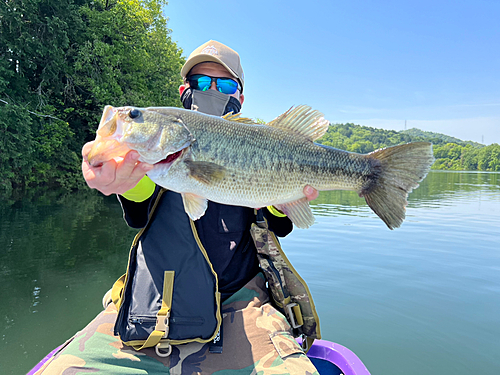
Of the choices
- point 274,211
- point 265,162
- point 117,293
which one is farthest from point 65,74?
point 265,162

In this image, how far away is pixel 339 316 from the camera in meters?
5.82

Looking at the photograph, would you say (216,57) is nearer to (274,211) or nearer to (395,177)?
(274,211)

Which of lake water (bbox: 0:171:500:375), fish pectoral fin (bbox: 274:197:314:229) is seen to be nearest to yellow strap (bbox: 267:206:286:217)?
fish pectoral fin (bbox: 274:197:314:229)

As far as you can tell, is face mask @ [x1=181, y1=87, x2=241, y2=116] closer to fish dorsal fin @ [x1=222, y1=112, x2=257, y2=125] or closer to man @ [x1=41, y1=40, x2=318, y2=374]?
man @ [x1=41, y1=40, x2=318, y2=374]

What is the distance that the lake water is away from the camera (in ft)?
15.4

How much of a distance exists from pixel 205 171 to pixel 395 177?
54.2 inches

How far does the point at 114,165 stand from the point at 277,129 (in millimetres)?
1186

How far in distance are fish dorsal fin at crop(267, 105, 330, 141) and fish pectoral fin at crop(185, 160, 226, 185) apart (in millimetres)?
634

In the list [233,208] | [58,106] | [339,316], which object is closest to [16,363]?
[233,208]

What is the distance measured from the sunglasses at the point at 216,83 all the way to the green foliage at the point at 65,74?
55.8ft

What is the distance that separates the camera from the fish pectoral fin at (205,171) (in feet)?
7.03

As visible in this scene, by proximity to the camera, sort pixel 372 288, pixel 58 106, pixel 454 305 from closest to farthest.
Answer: pixel 454 305
pixel 372 288
pixel 58 106

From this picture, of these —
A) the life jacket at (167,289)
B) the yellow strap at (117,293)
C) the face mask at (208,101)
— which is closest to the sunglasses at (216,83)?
the face mask at (208,101)

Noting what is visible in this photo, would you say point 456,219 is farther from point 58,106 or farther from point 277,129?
point 58,106
